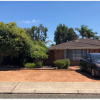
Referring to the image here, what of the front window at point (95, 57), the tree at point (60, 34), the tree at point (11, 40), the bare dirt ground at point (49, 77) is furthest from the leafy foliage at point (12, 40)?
the tree at point (60, 34)

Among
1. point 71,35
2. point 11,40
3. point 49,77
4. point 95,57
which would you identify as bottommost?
point 49,77

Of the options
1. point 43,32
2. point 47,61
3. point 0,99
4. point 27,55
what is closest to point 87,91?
point 0,99

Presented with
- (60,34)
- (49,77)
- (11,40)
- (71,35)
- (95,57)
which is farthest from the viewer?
(71,35)

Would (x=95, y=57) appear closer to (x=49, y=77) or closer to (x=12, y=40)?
(x=49, y=77)

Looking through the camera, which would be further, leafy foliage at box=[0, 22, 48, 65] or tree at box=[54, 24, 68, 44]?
tree at box=[54, 24, 68, 44]

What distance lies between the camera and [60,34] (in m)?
38.1

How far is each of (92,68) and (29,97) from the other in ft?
16.1

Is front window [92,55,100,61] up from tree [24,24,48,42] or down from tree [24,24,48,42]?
down

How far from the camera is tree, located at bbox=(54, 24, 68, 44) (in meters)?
37.9

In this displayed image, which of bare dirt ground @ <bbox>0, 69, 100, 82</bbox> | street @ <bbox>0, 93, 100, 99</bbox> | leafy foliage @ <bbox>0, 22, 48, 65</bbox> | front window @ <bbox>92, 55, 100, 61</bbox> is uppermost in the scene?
leafy foliage @ <bbox>0, 22, 48, 65</bbox>

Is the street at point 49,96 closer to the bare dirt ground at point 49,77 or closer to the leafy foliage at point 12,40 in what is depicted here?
the bare dirt ground at point 49,77

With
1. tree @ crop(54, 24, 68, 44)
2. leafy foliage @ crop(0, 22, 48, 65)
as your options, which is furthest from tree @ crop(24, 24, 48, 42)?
leafy foliage @ crop(0, 22, 48, 65)

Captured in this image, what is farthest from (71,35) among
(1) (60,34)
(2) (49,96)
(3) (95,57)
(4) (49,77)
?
(2) (49,96)

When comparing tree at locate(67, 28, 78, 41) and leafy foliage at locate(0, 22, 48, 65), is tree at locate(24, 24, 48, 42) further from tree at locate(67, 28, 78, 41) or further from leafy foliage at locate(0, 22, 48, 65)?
leafy foliage at locate(0, 22, 48, 65)
